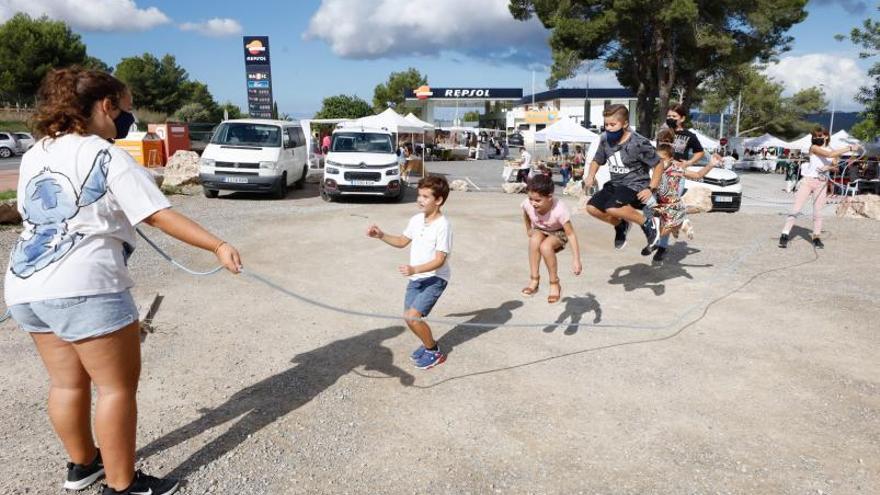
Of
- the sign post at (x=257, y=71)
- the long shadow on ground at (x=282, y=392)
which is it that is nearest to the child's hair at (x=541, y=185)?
the long shadow on ground at (x=282, y=392)

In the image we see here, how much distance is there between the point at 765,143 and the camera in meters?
38.0

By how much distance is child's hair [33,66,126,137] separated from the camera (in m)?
2.47

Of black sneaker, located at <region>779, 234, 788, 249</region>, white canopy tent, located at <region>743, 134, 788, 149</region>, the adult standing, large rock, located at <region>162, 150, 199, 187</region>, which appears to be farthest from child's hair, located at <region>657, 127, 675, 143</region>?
white canopy tent, located at <region>743, 134, 788, 149</region>

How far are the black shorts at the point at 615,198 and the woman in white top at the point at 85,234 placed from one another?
4520 millimetres

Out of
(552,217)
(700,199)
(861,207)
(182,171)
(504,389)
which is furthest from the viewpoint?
(182,171)

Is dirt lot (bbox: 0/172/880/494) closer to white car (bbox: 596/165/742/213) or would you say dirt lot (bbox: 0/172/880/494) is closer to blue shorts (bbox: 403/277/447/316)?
blue shorts (bbox: 403/277/447/316)

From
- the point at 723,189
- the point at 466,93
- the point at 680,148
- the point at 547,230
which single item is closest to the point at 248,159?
the point at 680,148

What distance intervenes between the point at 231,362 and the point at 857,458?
13.8 ft

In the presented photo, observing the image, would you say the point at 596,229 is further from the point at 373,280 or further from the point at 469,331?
the point at 469,331

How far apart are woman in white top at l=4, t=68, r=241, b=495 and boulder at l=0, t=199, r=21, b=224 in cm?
927

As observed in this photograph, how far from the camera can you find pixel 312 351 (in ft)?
16.2

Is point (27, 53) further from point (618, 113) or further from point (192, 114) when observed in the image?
point (618, 113)

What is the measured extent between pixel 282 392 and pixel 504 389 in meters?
1.56

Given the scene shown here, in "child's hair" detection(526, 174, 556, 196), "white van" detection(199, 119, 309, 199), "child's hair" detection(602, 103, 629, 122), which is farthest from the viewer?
"white van" detection(199, 119, 309, 199)
